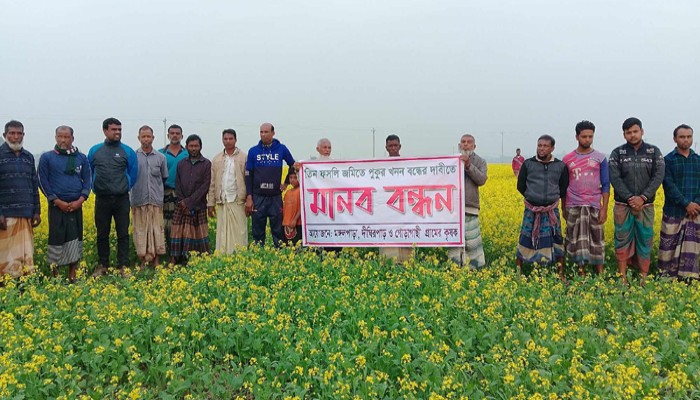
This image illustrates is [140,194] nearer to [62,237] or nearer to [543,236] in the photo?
[62,237]

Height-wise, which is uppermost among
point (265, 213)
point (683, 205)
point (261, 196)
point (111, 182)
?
point (111, 182)

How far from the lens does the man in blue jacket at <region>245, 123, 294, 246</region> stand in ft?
26.1

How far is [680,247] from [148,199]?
8048mm

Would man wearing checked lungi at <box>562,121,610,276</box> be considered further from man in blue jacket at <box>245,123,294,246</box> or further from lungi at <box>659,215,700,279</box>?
man in blue jacket at <box>245,123,294,246</box>

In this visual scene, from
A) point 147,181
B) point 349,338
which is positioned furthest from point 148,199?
point 349,338

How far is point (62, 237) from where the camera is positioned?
745 cm

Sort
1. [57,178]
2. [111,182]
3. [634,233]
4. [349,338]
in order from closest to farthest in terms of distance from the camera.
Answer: [349,338] → [634,233] → [57,178] → [111,182]

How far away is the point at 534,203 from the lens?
7031mm

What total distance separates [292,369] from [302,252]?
351 cm

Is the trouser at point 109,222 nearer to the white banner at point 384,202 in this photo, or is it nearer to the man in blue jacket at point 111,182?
the man in blue jacket at point 111,182

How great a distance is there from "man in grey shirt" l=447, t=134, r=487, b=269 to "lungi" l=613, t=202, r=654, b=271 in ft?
6.39

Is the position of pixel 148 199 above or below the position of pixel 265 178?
below

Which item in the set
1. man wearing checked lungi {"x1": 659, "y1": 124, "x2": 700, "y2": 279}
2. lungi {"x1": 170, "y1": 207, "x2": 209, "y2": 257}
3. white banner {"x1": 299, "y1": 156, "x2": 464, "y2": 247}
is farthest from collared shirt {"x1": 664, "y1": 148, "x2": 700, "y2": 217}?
lungi {"x1": 170, "y1": 207, "x2": 209, "y2": 257}

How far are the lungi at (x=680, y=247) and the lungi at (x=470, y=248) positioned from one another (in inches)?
98.8
